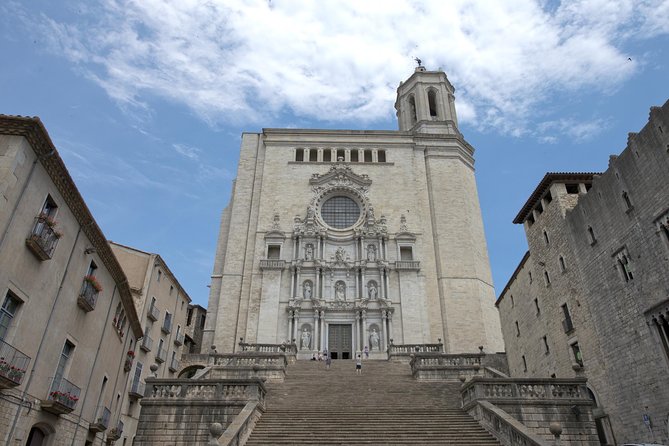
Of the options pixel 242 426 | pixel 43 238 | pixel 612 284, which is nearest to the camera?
pixel 242 426

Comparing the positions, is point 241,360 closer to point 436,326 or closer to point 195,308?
point 436,326

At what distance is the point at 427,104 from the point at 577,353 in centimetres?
2752

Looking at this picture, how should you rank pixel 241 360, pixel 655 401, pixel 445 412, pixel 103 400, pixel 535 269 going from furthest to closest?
1. pixel 535 269
2. pixel 241 360
3. pixel 103 400
4. pixel 655 401
5. pixel 445 412

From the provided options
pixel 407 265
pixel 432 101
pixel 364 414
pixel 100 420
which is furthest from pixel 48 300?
pixel 432 101

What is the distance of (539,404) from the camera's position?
40.7 ft

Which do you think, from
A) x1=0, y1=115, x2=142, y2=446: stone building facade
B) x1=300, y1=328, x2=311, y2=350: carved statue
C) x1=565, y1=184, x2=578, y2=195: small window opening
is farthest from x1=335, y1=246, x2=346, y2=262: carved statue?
x1=0, y1=115, x2=142, y2=446: stone building facade

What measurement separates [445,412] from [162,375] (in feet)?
64.0

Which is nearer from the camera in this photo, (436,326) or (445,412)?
(445,412)

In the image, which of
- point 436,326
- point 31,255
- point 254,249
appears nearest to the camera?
point 31,255

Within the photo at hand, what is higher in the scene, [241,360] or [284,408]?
[241,360]

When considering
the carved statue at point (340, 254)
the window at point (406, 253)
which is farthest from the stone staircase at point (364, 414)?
the window at point (406, 253)

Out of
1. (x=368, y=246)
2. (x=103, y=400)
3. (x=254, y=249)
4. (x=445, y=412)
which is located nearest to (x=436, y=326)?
(x=368, y=246)

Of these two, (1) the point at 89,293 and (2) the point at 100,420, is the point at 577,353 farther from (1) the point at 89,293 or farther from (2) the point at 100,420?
(1) the point at 89,293

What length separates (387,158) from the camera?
38031 mm
